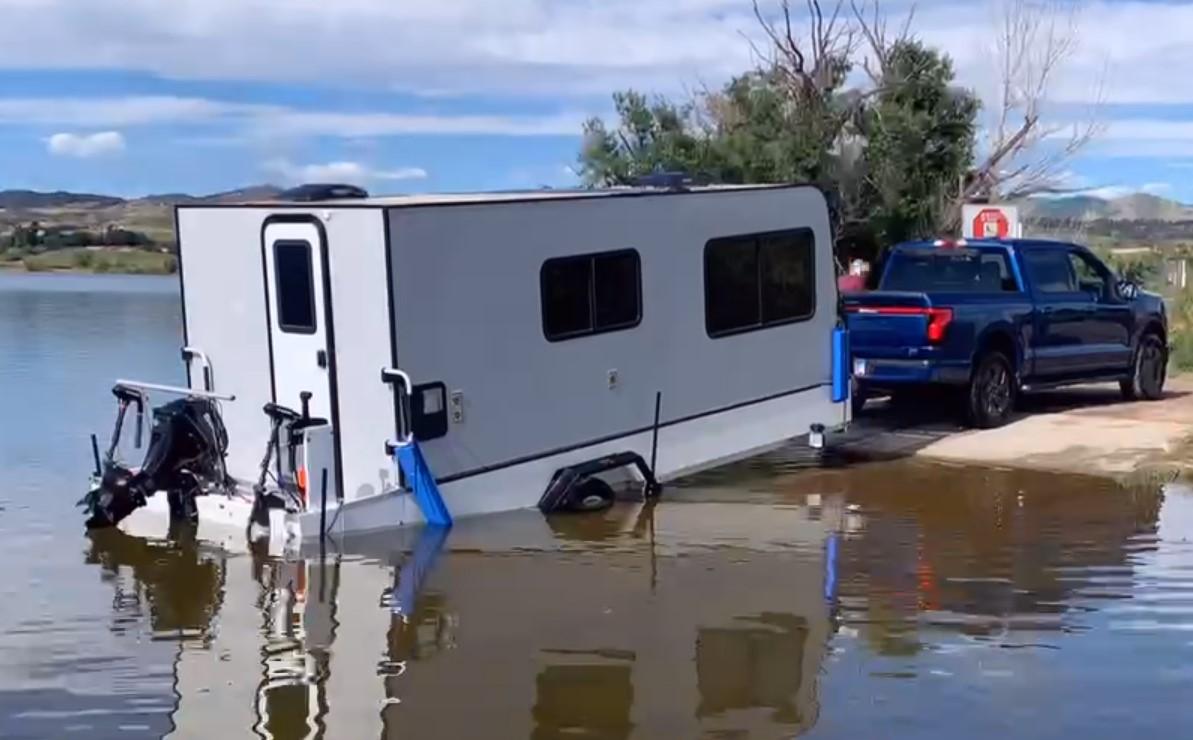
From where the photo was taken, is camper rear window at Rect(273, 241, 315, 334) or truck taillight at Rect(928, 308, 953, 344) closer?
camper rear window at Rect(273, 241, 315, 334)

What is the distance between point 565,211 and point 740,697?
16.2 ft

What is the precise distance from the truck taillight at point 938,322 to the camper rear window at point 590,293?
12.5 ft

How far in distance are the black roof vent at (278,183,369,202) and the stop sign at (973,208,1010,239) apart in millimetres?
10849

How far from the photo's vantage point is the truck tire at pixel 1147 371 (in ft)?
54.7

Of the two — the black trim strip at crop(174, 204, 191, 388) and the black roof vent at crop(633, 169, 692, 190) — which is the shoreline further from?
the black trim strip at crop(174, 204, 191, 388)

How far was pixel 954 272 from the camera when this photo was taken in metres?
15.3

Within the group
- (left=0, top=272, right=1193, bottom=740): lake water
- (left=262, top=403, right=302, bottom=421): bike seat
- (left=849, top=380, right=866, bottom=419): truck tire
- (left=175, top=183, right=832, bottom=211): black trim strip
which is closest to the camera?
(left=0, top=272, right=1193, bottom=740): lake water

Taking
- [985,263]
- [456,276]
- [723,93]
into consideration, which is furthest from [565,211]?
[723,93]

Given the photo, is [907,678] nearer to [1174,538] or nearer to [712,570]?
[712,570]

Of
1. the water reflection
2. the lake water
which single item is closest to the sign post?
the lake water

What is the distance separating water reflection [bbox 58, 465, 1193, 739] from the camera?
21.7 feet

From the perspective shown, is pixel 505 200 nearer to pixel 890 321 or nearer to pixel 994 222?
pixel 890 321

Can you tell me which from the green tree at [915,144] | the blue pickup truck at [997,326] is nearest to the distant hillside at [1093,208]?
the green tree at [915,144]

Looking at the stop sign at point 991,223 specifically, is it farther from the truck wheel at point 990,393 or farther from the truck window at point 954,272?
the truck wheel at point 990,393
